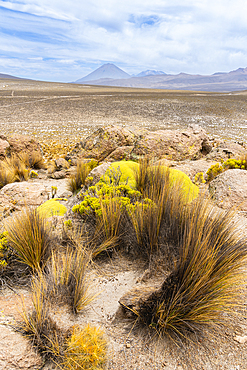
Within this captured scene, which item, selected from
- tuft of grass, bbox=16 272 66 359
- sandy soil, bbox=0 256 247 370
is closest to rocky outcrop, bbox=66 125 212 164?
sandy soil, bbox=0 256 247 370

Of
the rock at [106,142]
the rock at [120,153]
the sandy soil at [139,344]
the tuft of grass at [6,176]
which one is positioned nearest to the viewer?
the sandy soil at [139,344]

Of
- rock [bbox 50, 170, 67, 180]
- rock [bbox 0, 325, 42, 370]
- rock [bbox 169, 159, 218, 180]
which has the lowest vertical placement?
rock [bbox 50, 170, 67, 180]

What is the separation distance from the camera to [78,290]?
214cm

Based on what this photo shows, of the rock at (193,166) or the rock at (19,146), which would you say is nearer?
the rock at (193,166)

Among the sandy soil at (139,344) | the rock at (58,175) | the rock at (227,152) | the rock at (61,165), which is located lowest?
the rock at (58,175)

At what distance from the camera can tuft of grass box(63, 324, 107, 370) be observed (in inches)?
66.9

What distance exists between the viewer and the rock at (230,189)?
408 cm

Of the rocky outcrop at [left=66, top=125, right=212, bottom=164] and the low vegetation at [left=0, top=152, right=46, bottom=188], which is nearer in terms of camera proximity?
the low vegetation at [left=0, top=152, right=46, bottom=188]

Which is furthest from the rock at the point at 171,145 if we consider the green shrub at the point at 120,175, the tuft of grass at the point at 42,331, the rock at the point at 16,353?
the rock at the point at 16,353

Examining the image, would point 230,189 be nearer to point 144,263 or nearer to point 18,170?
point 144,263

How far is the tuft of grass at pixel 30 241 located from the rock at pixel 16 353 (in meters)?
0.84

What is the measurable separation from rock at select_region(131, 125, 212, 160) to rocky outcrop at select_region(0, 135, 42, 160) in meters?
4.19

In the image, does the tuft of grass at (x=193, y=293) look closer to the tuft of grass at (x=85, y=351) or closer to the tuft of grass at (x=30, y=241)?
the tuft of grass at (x=85, y=351)

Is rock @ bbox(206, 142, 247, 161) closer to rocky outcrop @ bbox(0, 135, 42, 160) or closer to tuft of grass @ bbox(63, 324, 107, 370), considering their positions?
rocky outcrop @ bbox(0, 135, 42, 160)
